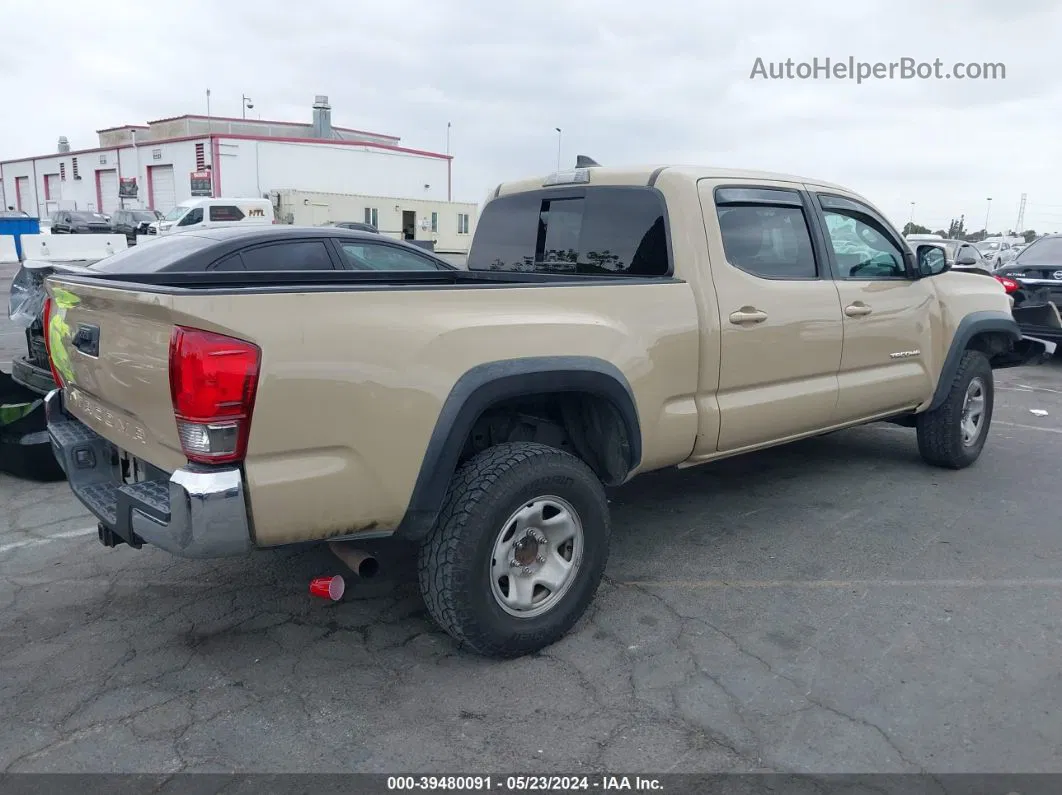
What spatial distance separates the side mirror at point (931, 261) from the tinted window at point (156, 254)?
17.5 ft

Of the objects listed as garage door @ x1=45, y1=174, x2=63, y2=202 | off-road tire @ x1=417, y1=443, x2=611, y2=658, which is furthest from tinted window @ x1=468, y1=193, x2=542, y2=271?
garage door @ x1=45, y1=174, x2=63, y2=202

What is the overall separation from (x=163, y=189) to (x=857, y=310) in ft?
172

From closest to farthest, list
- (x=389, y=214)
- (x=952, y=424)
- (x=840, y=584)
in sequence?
(x=840, y=584) < (x=952, y=424) < (x=389, y=214)

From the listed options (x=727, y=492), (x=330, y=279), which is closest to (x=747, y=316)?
(x=727, y=492)

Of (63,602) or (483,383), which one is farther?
(63,602)

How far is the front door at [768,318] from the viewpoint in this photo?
156 inches

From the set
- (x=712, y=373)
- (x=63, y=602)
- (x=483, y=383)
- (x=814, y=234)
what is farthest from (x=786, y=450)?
(x=63, y=602)

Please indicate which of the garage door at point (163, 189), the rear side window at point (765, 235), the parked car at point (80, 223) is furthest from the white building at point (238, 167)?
the rear side window at point (765, 235)

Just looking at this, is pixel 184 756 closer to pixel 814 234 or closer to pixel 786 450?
pixel 814 234

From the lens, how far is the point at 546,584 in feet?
10.8

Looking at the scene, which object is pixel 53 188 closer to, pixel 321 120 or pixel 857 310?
pixel 321 120

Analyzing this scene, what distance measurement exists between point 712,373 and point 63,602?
3.12 meters

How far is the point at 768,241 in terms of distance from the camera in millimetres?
4359

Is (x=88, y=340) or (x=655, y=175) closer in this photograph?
(x=88, y=340)
